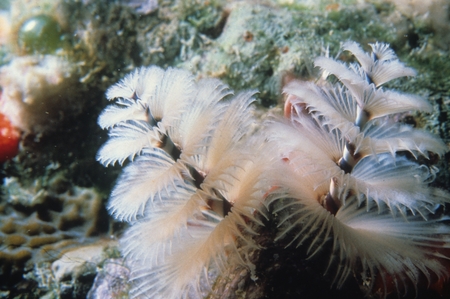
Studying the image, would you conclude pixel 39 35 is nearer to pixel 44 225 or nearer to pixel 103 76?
pixel 103 76

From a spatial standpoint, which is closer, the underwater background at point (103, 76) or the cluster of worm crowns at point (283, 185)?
the cluster of worm crowns at point (283, 185)

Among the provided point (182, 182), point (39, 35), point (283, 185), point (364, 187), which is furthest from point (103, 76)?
point (364, 187)

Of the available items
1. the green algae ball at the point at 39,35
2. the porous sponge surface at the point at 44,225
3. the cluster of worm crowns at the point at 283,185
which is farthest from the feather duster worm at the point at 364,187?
the green algae ball at the point at 39,35

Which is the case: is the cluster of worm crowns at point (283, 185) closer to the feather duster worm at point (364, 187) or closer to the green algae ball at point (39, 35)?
the feather duster worm at point (364, 187)

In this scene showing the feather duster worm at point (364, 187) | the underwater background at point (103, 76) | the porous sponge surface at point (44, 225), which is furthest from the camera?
the porous sponge surface at point (44, 225)

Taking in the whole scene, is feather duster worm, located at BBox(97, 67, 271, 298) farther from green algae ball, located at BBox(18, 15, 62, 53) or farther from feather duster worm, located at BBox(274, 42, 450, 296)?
green algae ball, located at BBox(18, 15, 62, 53)

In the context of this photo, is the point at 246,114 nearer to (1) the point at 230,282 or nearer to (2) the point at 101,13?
(1) the point at 230,282

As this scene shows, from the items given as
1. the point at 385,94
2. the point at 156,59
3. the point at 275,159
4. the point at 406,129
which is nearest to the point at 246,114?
the point at 275,159

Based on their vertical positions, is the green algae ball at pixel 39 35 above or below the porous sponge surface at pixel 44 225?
above
